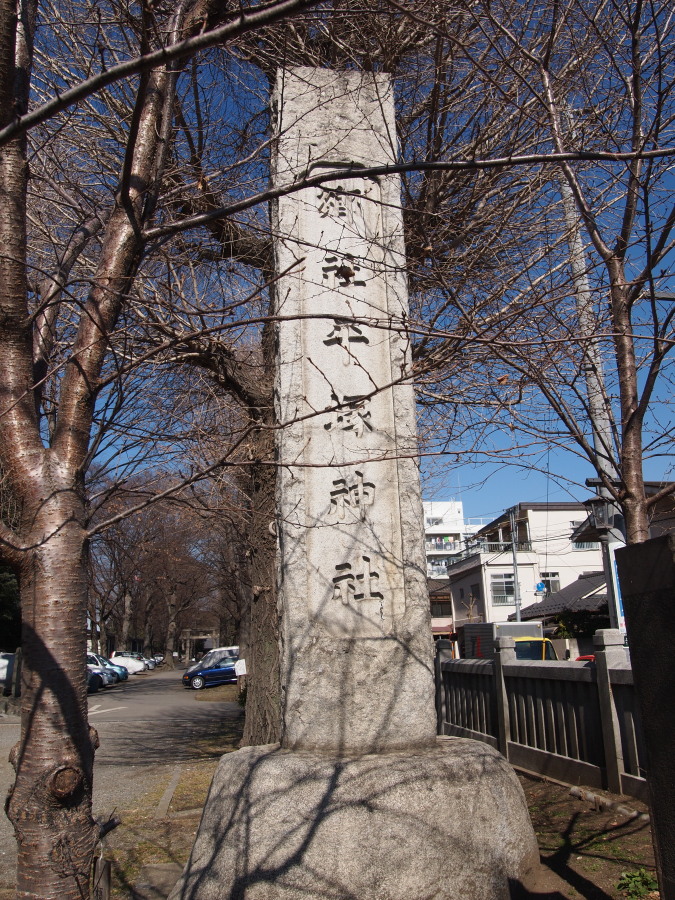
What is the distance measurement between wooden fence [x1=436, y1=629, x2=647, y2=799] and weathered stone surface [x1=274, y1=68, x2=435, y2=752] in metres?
2.42

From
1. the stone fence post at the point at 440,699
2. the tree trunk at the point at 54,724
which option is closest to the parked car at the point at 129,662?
the stone fence post at the point at 440,699

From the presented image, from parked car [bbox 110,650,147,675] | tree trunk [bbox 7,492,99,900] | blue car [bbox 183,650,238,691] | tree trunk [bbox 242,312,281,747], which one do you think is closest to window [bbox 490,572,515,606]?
blue car [bbox 183,650,238,691]

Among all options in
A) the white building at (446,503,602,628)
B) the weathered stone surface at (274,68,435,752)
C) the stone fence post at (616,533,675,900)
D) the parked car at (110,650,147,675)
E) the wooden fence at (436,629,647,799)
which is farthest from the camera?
A: the parked car at (110,650,147,675)

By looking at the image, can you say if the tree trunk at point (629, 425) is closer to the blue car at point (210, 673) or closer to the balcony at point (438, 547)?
the blue car at point (210, 673)

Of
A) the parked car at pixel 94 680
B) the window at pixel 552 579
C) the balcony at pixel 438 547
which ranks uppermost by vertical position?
the balcony at pixel 438 547

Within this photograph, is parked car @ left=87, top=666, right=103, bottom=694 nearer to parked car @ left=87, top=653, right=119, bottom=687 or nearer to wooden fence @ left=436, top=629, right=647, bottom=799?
parked car @ left=87, top=653, right=119, bottom=687

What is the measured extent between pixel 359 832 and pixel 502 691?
496cm

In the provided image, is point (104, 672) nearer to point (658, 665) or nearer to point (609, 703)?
point (609, 703)

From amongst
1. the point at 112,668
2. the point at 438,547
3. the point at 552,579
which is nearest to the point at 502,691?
the point at 112,668

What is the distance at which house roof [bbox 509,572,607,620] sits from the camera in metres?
23.1

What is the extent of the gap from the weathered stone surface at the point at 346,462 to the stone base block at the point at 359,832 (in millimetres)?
415

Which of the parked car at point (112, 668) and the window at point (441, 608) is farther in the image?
the window at point (441, 608)

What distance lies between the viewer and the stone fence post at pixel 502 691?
317 inches

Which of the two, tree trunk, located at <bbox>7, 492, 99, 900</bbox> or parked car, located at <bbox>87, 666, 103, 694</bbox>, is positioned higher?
tree trunk, located at <bbox>7, 492, 99, 900</bbox>
